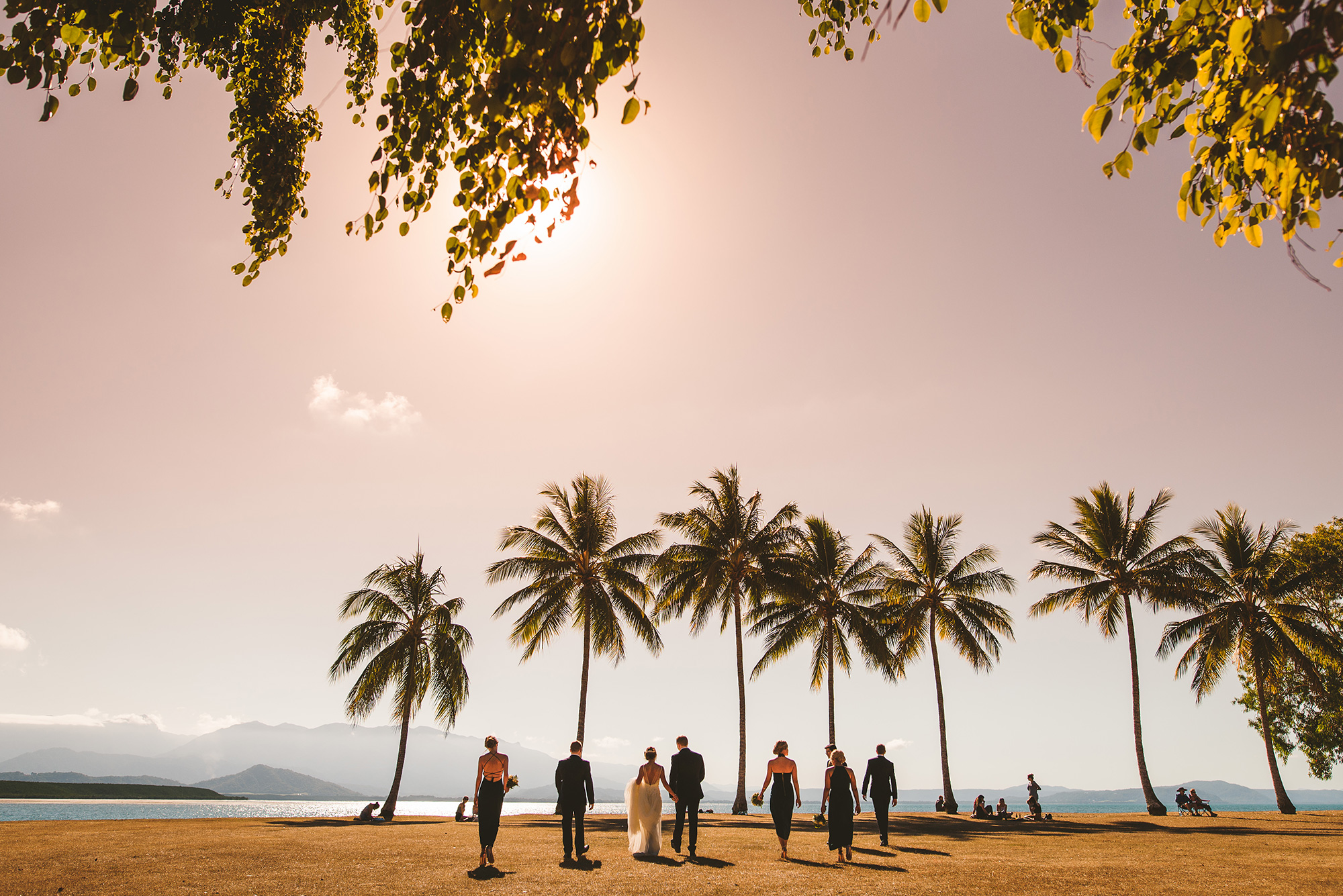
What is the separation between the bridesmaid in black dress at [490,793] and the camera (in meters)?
9.80

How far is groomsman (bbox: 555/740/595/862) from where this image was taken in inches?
420

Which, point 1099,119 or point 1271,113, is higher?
point 1099,119

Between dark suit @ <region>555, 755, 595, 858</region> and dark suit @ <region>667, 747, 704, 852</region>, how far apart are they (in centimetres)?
141

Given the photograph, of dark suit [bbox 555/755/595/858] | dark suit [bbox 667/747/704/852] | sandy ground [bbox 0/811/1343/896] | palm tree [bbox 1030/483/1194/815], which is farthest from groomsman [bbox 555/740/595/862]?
palm tree [bbox 1030/483/1194/815]

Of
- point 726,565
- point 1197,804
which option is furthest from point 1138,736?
point 726,565

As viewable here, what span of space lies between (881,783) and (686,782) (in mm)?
3868

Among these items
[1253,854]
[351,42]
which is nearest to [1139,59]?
[351,42]

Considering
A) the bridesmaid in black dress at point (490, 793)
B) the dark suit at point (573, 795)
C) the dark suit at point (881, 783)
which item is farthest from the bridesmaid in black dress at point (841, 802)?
the bridesmaid in black dress at point (490, 793)

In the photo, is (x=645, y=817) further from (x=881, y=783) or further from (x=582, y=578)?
(x=582, y=578)

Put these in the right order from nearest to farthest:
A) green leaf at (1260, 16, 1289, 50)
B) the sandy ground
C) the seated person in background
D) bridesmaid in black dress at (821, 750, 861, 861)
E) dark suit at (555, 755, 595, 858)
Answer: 1. green leaf at (1260, 16, 1289, 50)
2. the sandy ground
3. dark suit at (555, 755, 595, 858)
4. bridesmaid in black dress at (821, 750, 861, 861)
5. the seated person in background

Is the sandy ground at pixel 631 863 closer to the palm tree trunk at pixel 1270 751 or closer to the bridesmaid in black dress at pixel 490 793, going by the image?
the bridesmaid in black dress at pixel 490 793

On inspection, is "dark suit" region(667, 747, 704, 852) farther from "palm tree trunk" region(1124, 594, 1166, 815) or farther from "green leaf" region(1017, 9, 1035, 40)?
"palm tree trunk" region(1124, 594, 1166, 815)

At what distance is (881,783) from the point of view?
12.8 m

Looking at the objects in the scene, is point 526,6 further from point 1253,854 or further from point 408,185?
point 1253,854
